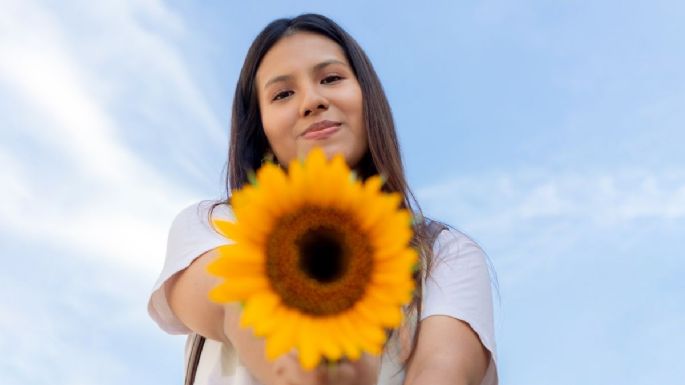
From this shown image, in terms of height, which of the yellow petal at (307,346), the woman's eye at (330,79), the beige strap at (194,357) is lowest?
the yellow petal at (307,346)

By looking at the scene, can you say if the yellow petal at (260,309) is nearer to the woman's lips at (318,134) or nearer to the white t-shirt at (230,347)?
the white t-shirt at (230,347)

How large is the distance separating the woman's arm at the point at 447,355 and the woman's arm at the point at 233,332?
53cm

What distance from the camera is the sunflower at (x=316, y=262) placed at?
1.91m

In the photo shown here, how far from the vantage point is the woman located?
2957 mm

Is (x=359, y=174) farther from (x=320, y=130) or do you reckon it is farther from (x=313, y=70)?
(x=313, y=70)

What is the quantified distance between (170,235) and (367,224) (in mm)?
1495

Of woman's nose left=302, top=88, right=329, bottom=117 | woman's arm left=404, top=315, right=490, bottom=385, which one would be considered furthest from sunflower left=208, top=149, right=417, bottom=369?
woman's nose left=302, top=88, right=329, bottom=117

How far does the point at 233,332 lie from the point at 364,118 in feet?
4.29

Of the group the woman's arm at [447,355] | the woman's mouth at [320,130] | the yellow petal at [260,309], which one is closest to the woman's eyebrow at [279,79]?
the woman's mouth at [320,130]

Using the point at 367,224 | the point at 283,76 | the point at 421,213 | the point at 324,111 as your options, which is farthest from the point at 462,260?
the point at 367,224

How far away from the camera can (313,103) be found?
11.1ft

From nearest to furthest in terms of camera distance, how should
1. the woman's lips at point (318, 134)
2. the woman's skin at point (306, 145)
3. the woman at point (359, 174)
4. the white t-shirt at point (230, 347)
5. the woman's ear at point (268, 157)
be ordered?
the woman's skin at point (306, 145) < the woman at point (359, 174) < the white t-shirt at point (230, 347) < the woman's lips at point (318, 134) < the woman's ear at point (268, 157)

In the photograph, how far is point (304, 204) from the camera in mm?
2045

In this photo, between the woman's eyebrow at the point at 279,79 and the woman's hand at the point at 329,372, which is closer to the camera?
the woman's hand at the point at 329,372
